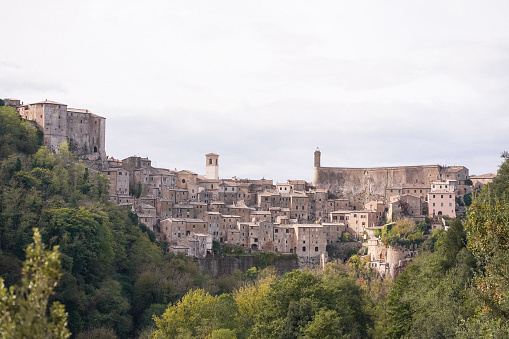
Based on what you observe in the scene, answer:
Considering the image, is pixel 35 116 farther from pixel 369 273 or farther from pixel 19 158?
pixel 369 273

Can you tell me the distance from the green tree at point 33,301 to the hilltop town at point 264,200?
65377 millimetres

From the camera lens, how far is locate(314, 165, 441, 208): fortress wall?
101 metres

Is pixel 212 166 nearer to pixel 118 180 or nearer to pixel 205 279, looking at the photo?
pixel 118 180

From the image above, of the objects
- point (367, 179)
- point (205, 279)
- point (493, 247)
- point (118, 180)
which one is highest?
point (367, 179)

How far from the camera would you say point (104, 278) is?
63469 millimetres

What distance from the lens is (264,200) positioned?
317 feet

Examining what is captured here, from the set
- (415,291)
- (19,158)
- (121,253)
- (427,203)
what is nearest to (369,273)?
(427,203)

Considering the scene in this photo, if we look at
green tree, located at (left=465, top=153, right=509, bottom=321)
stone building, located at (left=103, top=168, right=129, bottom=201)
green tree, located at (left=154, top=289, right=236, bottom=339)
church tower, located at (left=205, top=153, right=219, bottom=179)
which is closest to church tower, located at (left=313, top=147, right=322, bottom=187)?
church tower, located at (left=205, top=153, right=219, bottom=179)

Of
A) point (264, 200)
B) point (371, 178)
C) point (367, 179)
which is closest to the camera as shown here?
point (264, 200)

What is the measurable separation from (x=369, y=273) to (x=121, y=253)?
26.7m

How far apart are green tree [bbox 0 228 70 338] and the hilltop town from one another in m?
65.4

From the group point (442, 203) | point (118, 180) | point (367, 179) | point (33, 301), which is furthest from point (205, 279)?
point (33, 301)

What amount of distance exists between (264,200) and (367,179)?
17.0m

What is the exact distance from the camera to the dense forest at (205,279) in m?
31.0
